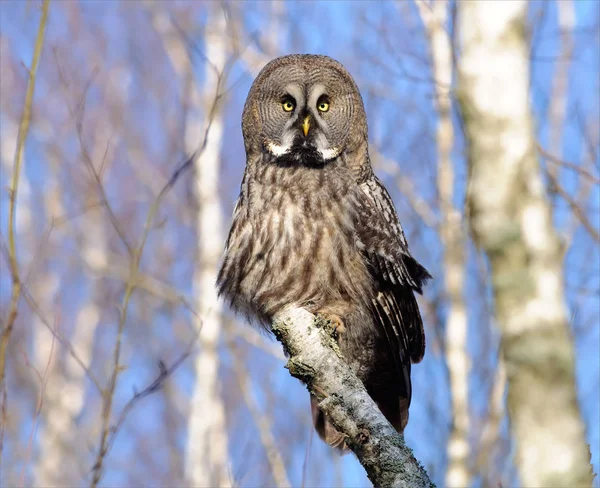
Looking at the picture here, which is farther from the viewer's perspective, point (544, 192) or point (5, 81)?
point (5, 81)

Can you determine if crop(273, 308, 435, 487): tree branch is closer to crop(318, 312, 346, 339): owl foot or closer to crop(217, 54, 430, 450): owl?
crop(318, 312, 346, 339): owl foot

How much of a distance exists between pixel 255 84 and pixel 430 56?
383 cm

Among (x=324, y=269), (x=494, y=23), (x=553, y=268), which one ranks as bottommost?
(x=553, y=268)

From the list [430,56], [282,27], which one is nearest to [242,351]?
[282,27]

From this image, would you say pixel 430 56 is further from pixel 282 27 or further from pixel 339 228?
pixel 339 228

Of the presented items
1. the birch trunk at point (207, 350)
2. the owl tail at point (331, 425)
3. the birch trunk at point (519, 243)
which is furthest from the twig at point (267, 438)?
the birch trunk at point (519, 243)

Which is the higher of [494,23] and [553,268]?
[494,23]

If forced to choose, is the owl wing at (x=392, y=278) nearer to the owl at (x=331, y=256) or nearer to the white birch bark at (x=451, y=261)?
the owl at (x=331, y=256)

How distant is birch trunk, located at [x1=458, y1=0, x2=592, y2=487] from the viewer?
2947mm

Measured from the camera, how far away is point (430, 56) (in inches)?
315

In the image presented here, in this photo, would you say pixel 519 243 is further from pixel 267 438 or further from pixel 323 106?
pixel 267 438

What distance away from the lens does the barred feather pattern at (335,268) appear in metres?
3.75

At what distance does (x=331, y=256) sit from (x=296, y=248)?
15 cm

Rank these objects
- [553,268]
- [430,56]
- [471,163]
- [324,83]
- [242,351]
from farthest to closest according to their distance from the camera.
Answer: [242,351] → [430,56] → [324,83] → [471,163] → [553,268]
